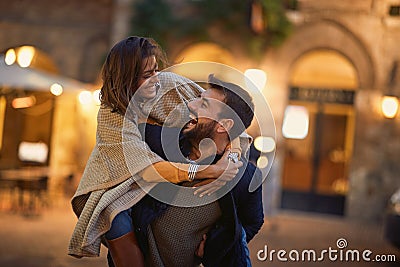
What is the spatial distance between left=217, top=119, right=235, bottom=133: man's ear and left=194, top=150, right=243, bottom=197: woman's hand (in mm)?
96

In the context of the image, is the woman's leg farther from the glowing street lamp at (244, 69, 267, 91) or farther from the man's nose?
the glowing street lamp at (244, 69, 267, 91)

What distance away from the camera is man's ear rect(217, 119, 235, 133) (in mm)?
2465

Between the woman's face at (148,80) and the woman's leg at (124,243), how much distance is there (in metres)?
0.45

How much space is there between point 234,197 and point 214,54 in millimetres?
12432

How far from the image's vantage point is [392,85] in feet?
43.5

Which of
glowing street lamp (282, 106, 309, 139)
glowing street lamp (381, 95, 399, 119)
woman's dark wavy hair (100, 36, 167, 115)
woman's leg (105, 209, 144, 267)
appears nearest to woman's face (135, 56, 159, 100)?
woman's dark wavy hair (100, 36, 167, 115)

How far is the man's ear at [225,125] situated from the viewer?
8.09ft

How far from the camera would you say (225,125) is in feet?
8.13

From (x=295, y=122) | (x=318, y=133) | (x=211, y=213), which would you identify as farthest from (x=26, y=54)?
(x=211, y=213)

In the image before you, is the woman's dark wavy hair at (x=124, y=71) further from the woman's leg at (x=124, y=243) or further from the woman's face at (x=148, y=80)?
the woman's leg at (x=124, y=243)

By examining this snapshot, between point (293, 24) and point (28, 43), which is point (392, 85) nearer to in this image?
point (293, 24)

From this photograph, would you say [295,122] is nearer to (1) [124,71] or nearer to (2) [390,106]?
(2) [390,106]

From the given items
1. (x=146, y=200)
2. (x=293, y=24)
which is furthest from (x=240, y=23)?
(x=146, y=200)

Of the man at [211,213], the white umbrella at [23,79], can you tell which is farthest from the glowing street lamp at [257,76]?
the man at [211,213]
